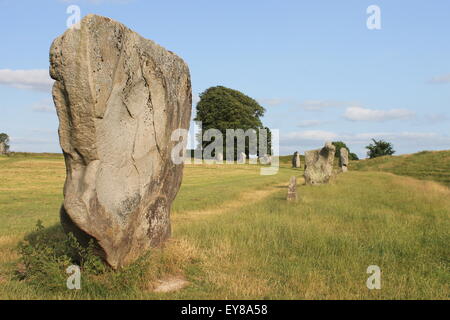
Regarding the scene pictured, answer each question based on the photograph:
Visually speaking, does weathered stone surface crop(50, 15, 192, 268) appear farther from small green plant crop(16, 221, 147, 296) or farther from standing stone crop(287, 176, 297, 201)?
standing stone crop(287, 176, 297, 201)

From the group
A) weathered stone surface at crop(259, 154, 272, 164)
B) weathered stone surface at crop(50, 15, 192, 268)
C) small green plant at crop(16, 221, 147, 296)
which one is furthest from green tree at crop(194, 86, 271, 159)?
small green plant at crop(16, 221, 147, 296)

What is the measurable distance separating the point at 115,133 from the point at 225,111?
51.0m

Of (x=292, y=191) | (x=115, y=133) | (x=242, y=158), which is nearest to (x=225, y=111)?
(x=242, y=158)

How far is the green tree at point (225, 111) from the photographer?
56812mm

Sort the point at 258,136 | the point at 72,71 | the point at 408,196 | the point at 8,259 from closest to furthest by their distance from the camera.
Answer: the point at 72,71, the point at 8,259, the point at 408,196, the point at 258,136

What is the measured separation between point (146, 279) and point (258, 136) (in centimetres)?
5481

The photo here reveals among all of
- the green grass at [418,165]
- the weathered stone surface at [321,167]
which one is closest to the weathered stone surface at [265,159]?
the green grass at [418,165]

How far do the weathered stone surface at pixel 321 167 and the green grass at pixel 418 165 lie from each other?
950 cm

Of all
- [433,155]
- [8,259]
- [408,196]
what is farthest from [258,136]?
[8,259]

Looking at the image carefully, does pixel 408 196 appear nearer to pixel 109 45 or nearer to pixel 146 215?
pixel 146 215

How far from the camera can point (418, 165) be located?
4075cm

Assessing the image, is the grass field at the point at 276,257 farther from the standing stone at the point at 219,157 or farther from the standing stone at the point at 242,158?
the standing stone at the point at 242,158

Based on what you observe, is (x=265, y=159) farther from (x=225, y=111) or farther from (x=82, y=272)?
(x=82, y=272)

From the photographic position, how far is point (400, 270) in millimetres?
7316
